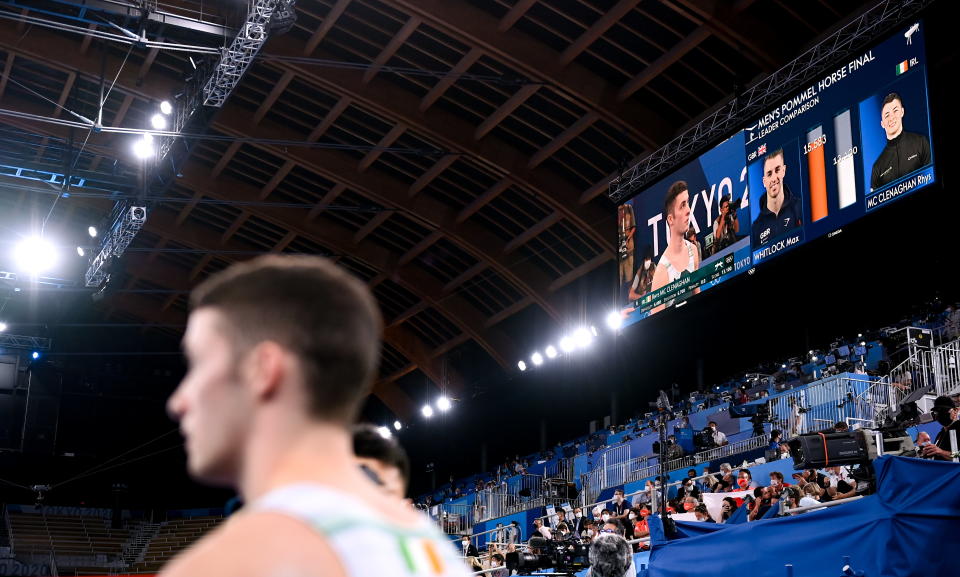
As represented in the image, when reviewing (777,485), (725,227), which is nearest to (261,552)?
(777,485)

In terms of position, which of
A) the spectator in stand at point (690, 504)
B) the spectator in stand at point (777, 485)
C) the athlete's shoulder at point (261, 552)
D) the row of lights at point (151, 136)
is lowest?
the athlete's shoulder at point (261, 552)

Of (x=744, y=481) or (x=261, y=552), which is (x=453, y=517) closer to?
(x=744, y=481)

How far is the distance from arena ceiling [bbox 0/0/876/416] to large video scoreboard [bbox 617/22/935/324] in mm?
2260

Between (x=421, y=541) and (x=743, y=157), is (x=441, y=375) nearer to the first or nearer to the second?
(x=743, y=157)

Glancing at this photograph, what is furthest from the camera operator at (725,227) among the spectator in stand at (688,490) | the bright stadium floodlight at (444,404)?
the bright stadium floodlight at (444,404)

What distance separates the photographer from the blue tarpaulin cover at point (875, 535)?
23.6 feet

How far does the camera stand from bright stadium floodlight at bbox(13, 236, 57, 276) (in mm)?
23250

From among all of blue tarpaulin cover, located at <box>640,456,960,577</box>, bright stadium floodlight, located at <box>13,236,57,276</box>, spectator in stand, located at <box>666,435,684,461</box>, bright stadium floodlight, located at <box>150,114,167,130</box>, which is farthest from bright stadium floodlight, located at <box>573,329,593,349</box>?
blue tarpaulin cover, located at <box>640,456,960,577</box>

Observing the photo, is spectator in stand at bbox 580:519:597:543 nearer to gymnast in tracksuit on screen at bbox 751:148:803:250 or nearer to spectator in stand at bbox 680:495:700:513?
spectator in stand at bbox 680:495:700:513

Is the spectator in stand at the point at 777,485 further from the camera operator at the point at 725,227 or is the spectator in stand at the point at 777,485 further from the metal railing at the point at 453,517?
the metal railing at the point at 453,517

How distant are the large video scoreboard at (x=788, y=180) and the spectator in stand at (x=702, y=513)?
3741 millimetres

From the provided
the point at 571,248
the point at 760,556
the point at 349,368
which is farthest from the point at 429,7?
the point at 349,368

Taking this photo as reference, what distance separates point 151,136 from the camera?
65.8 ft

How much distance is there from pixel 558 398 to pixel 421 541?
93.8ft
